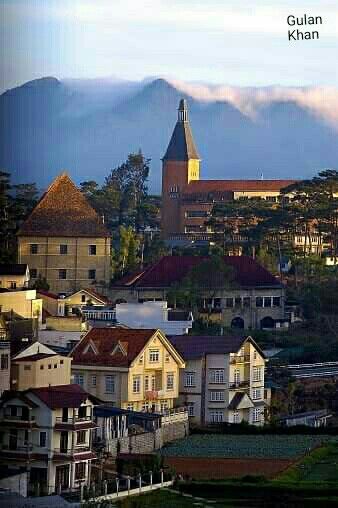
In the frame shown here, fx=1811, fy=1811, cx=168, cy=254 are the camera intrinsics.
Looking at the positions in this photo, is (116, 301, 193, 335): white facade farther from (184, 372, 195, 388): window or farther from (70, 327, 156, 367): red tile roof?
(70, 327, 156, 367): red tile roof

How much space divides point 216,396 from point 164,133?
25.9 m

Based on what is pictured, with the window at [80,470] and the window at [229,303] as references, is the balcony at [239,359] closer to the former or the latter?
the window at [80,470]

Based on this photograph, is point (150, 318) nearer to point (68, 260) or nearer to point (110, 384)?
point (110, 384)

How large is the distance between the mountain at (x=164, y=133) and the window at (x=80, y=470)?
21786 mm

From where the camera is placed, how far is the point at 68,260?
30.5 meters

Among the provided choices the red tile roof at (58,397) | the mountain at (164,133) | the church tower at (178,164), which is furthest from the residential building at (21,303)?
the church tower at (178,164)

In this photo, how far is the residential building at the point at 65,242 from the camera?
30.0 metres

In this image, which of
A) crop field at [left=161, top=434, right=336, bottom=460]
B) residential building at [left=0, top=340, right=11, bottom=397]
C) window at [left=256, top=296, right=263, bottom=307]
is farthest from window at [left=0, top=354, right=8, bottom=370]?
window at [left=256, top=296, right=263, bottom=307]

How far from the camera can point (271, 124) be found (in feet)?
155

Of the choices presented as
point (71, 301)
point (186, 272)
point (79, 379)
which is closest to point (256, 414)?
point (79, 379)

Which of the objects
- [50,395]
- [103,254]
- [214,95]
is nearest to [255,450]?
[50,395]

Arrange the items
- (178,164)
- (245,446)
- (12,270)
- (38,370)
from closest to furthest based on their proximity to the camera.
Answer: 1. (38,370)
2. (245,446)
3. (12,270)
4. (178,164)

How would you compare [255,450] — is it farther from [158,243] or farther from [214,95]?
[214,95]

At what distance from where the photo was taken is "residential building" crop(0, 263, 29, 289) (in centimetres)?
2408
